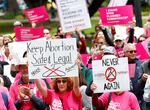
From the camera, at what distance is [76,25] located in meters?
13.5

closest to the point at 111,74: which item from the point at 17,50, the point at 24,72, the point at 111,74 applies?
the point at 111,74

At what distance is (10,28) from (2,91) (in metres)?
25.6

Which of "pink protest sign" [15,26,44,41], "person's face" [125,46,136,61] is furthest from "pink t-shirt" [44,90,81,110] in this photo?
"pink protest sign" [15,26,44,41]

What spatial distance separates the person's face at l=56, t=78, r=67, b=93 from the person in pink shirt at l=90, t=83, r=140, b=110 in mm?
392

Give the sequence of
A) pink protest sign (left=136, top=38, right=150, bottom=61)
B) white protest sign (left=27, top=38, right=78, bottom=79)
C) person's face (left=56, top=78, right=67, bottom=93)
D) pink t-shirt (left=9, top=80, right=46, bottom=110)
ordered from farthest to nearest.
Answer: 1. pink protest sign (left=136, top=38, right=150, bottom=61)
2. pink t-shirt (left=9, top=80, right=46, bottom=110)
3. white protest sign (left=27, top=38, right=78, bottom=79)
4. person's face (left=56, top=78, right=67, bottom=93)

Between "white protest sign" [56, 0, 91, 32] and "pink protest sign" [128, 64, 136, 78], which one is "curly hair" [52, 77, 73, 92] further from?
"white protest sign" [56, 0, 91, 32]

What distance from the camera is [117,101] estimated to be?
7949 millimetres

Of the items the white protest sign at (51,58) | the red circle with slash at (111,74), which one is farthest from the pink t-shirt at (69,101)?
the red circle with slash at (111,74)

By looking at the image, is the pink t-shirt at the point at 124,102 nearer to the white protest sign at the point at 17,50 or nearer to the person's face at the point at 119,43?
the white protest sign at the point at 17,50

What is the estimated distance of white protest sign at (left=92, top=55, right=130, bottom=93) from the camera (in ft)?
25.9

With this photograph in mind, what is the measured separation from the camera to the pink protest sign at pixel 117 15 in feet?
44.9

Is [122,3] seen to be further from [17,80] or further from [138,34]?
[17,80]

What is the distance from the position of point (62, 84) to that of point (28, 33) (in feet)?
20.8

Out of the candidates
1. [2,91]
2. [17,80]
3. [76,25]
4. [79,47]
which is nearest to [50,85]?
[17,80]
